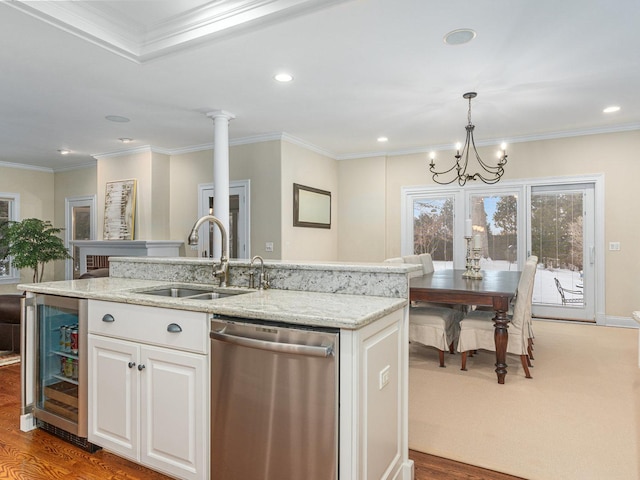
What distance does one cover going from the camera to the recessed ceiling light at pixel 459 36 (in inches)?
111

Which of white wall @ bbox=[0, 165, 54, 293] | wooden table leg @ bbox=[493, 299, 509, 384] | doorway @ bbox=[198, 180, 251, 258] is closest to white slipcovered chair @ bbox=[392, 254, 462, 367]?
wooden table leg @ bbox=[493, 299, 509, 384]

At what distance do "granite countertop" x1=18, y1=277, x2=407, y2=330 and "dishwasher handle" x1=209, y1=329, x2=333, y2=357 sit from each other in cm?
9

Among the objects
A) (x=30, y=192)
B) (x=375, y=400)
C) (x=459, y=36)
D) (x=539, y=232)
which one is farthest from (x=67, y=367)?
(x=30, y=192)

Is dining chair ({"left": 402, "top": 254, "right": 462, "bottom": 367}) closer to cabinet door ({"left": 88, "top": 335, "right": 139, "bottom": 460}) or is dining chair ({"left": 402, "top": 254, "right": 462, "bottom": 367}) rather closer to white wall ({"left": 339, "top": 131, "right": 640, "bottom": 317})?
cabinet door ({"left": 88, "top": 335, "right": 139, "bottom": 460})

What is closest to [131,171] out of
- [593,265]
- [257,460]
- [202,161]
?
[202,161]

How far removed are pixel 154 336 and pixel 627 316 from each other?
19.0 feet

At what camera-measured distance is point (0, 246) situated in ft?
23.6

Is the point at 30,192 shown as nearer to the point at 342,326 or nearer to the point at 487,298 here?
the point at 487,298

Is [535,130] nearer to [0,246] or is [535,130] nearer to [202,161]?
[202,161]

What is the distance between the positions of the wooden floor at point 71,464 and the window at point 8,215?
20.8ft

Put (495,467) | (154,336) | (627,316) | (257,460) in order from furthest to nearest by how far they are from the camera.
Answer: (627,316)
(495,467)
(154,336)
(257,460)

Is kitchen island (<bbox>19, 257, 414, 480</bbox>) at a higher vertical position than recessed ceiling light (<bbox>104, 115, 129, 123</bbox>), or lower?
lower

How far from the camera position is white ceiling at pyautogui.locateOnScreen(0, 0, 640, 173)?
8.74 feet

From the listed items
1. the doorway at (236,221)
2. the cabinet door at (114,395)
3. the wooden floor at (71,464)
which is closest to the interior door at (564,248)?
the doorway at (236,221)
